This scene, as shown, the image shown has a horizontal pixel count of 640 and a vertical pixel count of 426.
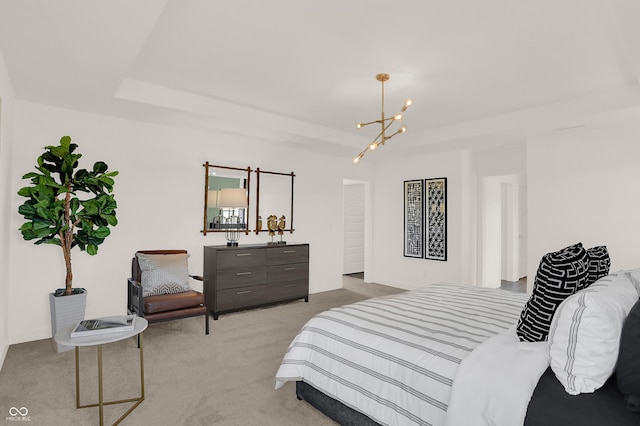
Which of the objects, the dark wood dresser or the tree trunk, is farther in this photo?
the dark wood dresser

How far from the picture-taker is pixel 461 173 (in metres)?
6.05

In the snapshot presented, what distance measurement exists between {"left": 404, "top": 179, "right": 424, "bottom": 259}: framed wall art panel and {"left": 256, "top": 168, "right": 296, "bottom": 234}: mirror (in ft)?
7.33

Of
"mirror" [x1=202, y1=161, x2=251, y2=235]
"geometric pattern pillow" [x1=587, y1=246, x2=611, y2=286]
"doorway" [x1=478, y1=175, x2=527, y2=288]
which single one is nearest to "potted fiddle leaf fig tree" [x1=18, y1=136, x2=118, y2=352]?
"mirror" [x1=202, y1=161, x2=251, y2=235]

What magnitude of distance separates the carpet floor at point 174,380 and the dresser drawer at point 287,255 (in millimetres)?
1123

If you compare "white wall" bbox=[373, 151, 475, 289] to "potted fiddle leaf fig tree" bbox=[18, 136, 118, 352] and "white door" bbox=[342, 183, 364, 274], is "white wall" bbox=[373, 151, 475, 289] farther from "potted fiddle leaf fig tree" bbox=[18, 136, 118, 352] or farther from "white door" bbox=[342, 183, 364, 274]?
"potted fiddle leaf fig tree" bbox=[18, 136, 118, 352]

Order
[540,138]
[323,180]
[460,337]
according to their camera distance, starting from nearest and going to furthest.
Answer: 1. [460,337]
2. [540,138]
3. [323,180]

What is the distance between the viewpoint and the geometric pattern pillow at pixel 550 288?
5.84ft

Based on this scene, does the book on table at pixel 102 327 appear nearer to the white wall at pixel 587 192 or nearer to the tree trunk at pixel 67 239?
the tree trunk at pixel 67 239

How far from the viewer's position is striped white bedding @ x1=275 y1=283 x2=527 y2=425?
1.80 meters

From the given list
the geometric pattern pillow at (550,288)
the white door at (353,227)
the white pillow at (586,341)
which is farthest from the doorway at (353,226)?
the white pillow at (586,341)

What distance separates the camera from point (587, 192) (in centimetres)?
475

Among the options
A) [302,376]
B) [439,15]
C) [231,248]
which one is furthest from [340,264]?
[439,15]

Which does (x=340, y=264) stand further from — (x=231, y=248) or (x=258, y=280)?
(x=231, y=248)

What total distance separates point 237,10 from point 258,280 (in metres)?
3.40
